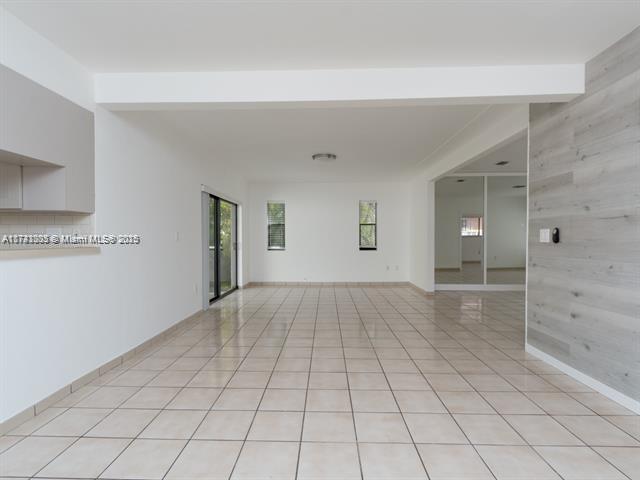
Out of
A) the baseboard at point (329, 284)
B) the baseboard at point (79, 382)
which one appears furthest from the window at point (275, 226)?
the baseboard at point (79, 382)

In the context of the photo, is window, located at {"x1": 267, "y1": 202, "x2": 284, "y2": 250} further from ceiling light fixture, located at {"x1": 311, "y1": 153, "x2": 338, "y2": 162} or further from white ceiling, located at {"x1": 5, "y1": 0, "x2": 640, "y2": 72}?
white ceiling, located at {"x1": 5, "y1": 0, "x2": 640, "y2": 72}

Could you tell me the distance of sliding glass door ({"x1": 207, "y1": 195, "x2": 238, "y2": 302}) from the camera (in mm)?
6121

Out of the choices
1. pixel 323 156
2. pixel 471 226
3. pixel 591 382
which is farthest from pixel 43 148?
pixel 471 226

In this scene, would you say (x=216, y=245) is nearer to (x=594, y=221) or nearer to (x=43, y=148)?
(x=43, y=148)

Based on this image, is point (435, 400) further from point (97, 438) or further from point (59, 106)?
point (59, 106)

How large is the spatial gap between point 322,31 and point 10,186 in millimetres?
2542

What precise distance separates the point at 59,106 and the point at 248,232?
5771mm

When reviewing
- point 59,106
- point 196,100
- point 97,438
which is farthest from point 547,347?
point 59,106

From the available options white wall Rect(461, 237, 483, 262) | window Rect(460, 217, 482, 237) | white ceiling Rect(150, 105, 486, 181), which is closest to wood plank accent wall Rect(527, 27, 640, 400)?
white ceiling Rect(150, 105, 486, 181)

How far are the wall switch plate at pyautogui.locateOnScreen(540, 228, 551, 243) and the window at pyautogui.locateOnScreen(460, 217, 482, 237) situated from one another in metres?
6.98

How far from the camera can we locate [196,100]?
2846 millimetres

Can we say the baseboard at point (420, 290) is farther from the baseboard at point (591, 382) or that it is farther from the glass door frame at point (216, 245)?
the glass door frame at point (216, 245)

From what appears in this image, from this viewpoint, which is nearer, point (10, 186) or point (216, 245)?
point (10, 186)

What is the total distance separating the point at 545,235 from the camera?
3125mm
